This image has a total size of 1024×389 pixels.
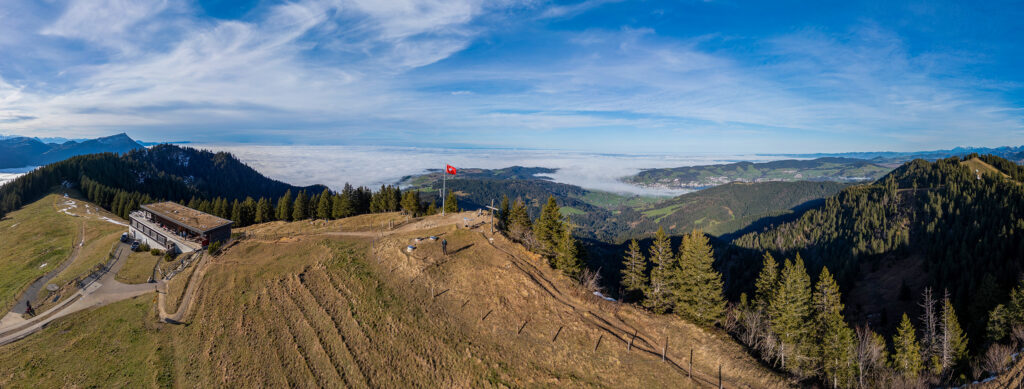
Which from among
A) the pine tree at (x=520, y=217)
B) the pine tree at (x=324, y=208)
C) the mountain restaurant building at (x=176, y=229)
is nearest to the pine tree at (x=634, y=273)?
the pine tree at (x=520, y=217)

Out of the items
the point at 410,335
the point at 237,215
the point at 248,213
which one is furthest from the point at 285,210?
the point at 410,335

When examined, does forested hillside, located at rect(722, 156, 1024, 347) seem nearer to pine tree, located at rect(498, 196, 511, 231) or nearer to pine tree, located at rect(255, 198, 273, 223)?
pine tree, located at rect(498, 196, 511, 231)

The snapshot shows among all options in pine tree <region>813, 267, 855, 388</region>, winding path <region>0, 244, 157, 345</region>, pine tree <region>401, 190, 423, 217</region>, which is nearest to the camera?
pine tree <region>813, 267, 855, 388</region>

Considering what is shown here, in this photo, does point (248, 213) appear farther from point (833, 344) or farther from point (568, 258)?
point (833, 344)

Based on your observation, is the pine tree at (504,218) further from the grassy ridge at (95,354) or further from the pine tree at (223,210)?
the pine tree at (223,210)

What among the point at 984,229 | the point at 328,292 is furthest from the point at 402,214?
the point at 984,229

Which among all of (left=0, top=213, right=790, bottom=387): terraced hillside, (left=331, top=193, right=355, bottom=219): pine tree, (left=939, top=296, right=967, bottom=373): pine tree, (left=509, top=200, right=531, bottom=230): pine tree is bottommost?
(left=939, top=296, right=967, bottom=373): pine tree

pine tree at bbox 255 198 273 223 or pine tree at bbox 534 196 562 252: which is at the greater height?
Answer: pine tree at bbox 534 196 562 252

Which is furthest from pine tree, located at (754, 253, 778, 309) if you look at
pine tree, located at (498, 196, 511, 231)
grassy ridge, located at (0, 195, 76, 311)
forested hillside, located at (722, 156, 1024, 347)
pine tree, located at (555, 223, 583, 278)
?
grassy ridge, located at (0, 195, 76, 311)
